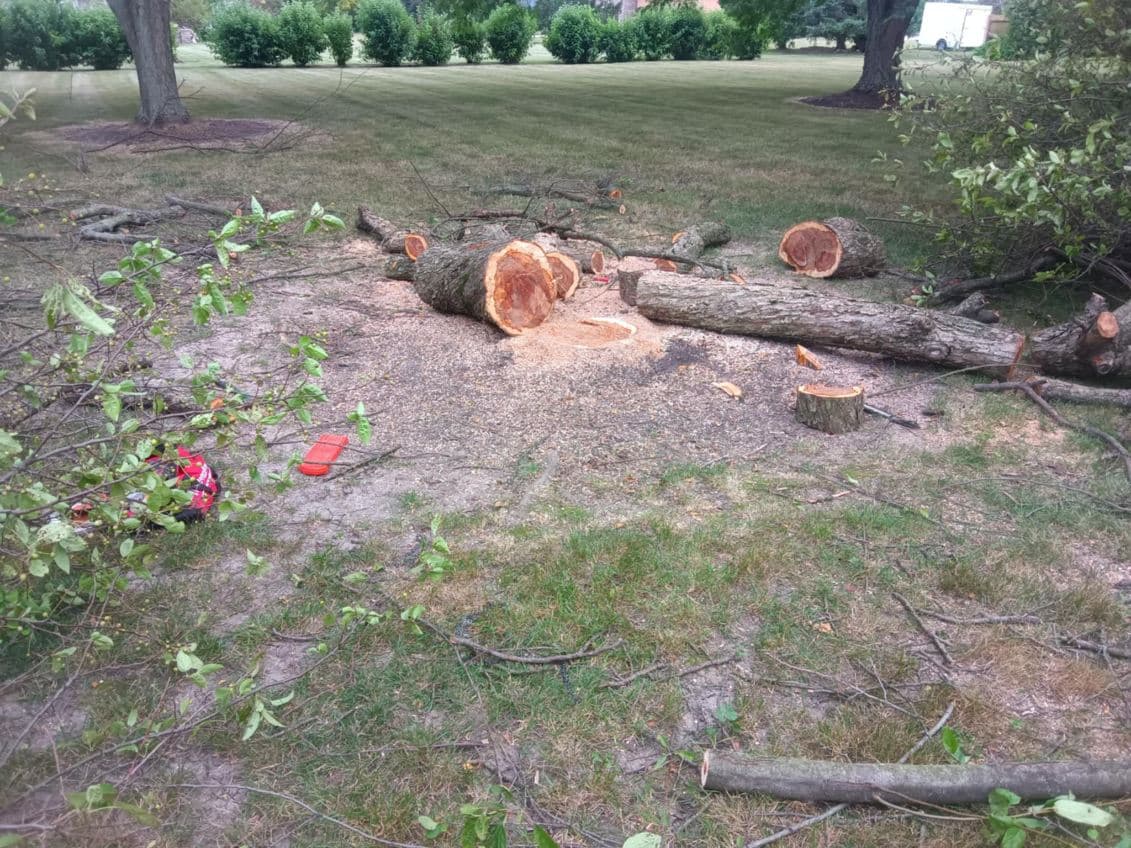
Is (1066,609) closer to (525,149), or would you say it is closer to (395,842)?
(395,842)

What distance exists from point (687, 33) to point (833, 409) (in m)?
32.4

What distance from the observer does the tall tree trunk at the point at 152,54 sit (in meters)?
12.9

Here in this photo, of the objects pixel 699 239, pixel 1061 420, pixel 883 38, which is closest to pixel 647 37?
pixel 883 38

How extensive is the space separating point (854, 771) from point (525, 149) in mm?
11822

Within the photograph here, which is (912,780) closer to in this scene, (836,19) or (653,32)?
(653,32)

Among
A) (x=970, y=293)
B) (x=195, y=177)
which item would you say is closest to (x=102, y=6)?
(x=195, y=177)

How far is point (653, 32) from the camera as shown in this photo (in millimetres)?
32500

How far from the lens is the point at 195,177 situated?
10492 mm

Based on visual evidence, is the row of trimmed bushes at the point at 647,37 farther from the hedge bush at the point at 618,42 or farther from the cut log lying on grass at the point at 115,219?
the cut log lying on grass at the point at 115,219

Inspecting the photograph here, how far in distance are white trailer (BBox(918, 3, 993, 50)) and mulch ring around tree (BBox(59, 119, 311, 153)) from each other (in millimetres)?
36479

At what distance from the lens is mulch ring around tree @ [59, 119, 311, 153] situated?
487 inches

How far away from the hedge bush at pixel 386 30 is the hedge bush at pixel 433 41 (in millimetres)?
300

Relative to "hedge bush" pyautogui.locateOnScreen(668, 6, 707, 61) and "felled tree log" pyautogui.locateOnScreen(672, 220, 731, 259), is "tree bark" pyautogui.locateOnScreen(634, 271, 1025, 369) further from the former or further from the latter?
"hedge bush" pyautogui.locateOnScreen(668, 6, 707, 61)

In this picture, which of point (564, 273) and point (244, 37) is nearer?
point (564, 273)
